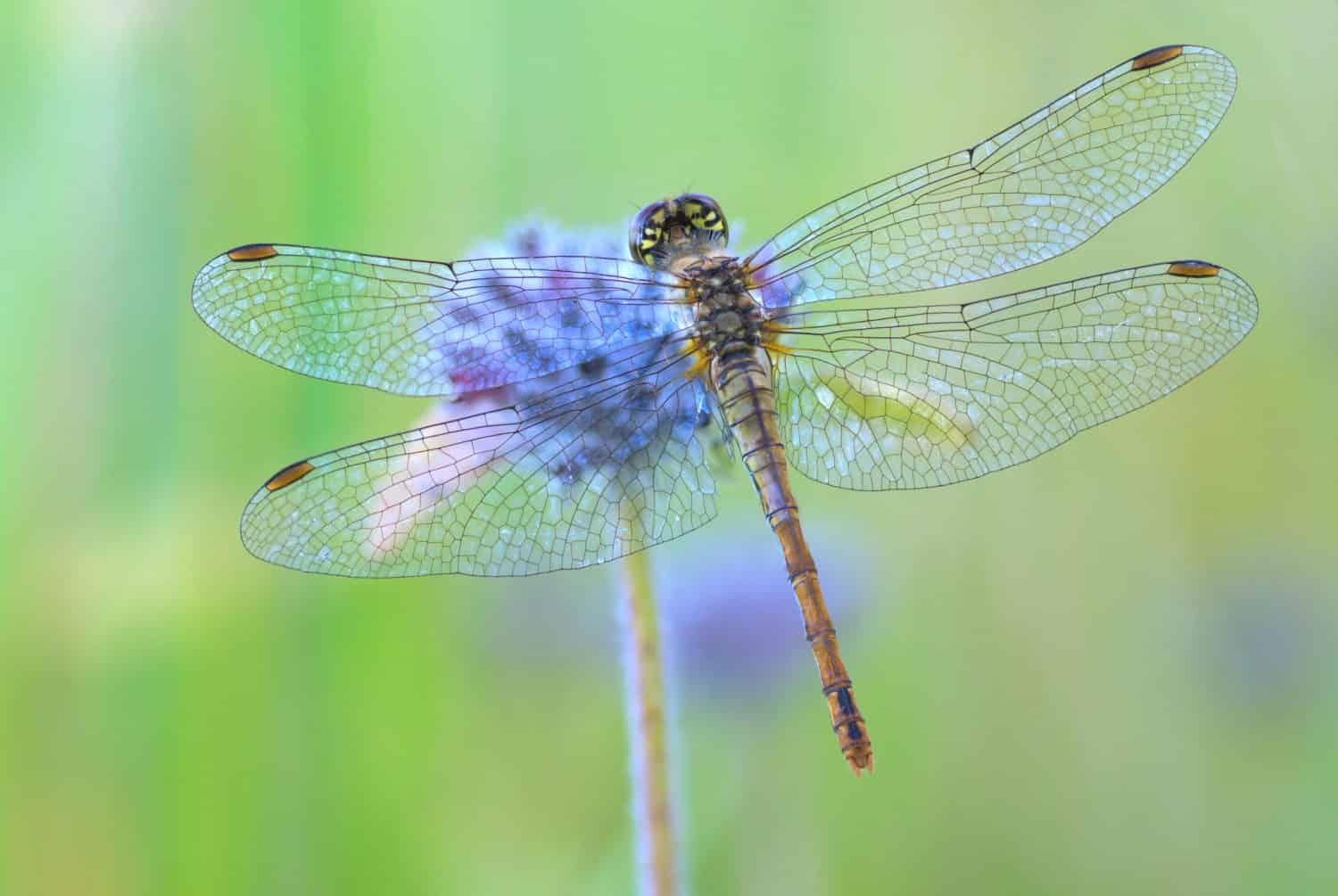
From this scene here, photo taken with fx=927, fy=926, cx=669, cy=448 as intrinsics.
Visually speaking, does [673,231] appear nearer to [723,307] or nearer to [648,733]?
[723,307]

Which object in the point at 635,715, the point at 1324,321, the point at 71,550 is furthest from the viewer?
the point at 1324,321

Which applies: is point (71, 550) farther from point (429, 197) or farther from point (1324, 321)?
point (1324, 321)

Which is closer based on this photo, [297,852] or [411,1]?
[297,852]

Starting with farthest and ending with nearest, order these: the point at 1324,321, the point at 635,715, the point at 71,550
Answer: the point at 1324,321 → the point at 71,550 → the point at 635,715

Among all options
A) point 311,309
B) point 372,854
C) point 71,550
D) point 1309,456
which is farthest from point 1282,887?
point 71,550

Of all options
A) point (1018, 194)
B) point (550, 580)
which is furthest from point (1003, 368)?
point (550, 580)

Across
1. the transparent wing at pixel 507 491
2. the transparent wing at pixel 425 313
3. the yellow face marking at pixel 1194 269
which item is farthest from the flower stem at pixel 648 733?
the yellow face marking at pixel 1194 269

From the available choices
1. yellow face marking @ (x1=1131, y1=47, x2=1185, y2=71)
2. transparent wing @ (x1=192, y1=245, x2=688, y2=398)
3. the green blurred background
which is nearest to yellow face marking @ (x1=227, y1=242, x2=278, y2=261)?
transparent wing @ (x1=192, y1=245, x2=688, y2=398)

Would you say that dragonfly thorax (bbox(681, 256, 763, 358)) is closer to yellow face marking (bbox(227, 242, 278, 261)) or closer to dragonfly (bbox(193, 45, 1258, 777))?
dragonfly (bbox(193, 45, 1258, 777))
